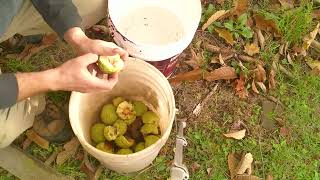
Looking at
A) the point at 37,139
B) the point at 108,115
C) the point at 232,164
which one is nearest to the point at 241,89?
the point at 232,164

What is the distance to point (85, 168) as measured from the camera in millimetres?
2369

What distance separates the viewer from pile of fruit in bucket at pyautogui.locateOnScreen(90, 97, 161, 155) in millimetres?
2244

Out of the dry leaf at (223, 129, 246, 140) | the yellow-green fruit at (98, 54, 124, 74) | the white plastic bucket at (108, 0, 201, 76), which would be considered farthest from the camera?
the dry leaf at (223, 129, 246, 140)

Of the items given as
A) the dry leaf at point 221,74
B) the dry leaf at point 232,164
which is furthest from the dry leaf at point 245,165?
the dry leaf at point 221,74

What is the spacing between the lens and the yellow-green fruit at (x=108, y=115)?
7.52ft

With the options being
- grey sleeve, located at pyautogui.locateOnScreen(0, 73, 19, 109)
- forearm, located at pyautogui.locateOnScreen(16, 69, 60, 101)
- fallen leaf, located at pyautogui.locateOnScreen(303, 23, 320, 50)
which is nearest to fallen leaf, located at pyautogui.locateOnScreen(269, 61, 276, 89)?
fallen leaf, located at pyautogui.locateOnScreen(303, 23, 320, 50)

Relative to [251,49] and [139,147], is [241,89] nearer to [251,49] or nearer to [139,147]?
[251,49]

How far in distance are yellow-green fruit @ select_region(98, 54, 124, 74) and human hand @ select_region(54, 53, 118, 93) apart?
0.09 feet

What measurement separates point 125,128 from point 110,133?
0.29 feet

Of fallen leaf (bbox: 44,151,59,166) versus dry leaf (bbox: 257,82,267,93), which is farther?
dry leaf (bbox: 257,82,267,93)

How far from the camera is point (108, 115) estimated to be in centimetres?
229

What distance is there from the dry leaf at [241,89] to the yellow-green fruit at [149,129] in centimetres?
54

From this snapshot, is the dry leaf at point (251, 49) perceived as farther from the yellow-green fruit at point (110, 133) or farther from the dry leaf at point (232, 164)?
the yellow-green fruit at point (110, 133)

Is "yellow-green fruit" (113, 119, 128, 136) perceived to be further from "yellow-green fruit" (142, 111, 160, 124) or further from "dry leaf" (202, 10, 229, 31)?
"dry leaf" (202, 10, 229, 31)
